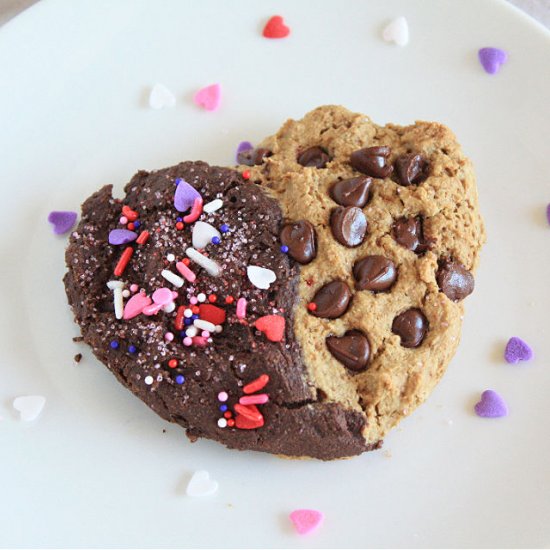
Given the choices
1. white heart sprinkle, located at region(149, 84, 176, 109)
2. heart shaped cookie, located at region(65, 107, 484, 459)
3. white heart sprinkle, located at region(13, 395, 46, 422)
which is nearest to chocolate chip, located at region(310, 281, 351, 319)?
heart shaped cookie, located at region(65, 107, 484, 459)

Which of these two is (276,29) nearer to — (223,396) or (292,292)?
(292,292)

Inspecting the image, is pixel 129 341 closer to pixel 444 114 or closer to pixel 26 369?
pixel 26 369

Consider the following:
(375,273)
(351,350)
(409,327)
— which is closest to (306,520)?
(351,350)

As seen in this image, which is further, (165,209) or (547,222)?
(547,222)

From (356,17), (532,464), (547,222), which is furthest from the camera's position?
(356,17)

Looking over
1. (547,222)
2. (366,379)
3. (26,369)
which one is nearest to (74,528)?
(26,369)

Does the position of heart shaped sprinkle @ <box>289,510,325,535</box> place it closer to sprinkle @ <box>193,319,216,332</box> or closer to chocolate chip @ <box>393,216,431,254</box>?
sprinkle @ <box>193,319,216,332</box>

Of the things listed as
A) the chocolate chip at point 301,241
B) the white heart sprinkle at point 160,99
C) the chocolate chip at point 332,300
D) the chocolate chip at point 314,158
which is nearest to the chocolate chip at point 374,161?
the chocolate chip at point 314,158

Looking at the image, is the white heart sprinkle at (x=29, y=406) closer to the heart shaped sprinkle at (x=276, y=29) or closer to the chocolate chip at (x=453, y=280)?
the chocolate chip at (x=453, y=280)
